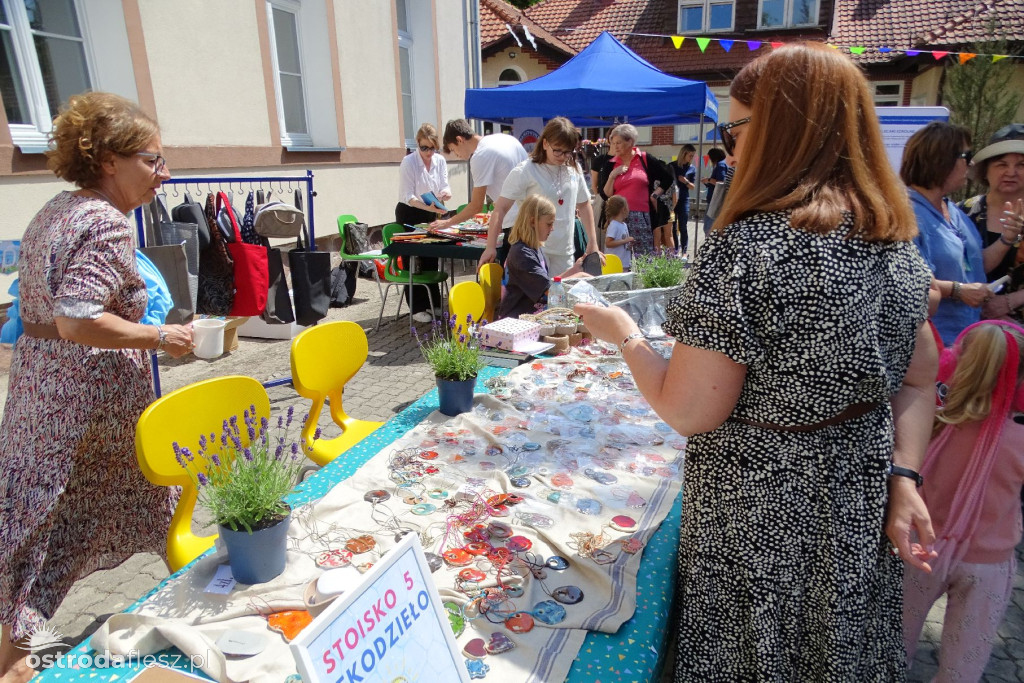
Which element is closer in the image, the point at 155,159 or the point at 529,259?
the point at 155,159

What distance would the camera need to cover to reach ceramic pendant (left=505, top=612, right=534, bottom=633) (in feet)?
4.32

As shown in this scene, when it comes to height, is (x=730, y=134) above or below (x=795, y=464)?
above

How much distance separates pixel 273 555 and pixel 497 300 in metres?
2.92

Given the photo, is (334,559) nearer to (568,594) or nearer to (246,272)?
(568,594)

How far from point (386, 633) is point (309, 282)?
3.34 m

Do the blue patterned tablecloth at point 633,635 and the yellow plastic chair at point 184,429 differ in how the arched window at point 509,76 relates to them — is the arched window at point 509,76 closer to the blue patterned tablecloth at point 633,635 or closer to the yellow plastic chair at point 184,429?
the yellow plastic chair at point 184,429

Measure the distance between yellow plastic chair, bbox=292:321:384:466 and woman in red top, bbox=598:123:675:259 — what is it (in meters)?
4.41

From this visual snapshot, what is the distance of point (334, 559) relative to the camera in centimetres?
150

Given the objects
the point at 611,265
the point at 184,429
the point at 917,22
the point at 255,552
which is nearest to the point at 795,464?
the point at 255,552

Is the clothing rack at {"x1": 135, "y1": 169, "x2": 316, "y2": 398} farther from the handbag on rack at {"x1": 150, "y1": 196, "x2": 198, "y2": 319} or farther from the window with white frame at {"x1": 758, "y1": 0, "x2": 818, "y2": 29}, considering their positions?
the window with white frame at {"x1": 758, "y1": 0, "x2": 818, "y2": 29}

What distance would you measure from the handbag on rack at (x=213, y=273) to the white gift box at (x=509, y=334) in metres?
1.57

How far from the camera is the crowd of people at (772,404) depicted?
109cm

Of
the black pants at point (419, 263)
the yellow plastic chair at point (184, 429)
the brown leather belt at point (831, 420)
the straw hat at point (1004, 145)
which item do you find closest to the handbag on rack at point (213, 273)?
the yellow plastic chair at point (184, 429)

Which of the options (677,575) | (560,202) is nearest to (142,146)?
(677,575)
